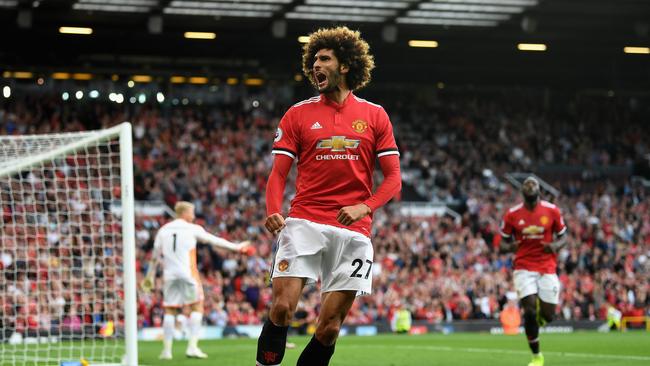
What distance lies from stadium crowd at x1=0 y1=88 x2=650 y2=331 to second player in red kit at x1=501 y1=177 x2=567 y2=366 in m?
11.7

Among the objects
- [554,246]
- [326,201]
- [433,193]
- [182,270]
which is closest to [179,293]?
[182,270]

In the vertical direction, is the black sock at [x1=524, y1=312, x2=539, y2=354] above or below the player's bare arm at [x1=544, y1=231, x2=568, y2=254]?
below

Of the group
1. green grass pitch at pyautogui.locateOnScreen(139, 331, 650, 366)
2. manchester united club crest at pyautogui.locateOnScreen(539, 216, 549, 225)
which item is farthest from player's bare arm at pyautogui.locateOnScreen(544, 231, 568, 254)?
green grass pitch at pyautogui.locateOnScreen(139, 331, 650, 366)

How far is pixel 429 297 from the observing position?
97.8 ft

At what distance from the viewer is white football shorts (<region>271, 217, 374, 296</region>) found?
679 cm

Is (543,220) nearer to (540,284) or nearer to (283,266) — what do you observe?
(540,284)

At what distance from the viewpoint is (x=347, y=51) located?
23.6 ft

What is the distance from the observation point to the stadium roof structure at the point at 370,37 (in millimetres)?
31797

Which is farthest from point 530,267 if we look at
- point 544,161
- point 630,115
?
point 630,115

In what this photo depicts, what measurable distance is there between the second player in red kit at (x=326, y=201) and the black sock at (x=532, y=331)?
19.6ft

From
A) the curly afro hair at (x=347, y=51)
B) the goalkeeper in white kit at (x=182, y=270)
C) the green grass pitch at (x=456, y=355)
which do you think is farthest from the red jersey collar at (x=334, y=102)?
the goalkeeper in white kit at (x=182, y=270)

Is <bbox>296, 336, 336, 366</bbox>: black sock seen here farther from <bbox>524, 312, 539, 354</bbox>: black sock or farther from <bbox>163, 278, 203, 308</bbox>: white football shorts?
<bbox>163, 278, 203, 308</bbox>: white football shorts

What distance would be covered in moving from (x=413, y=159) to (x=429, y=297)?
33.7 feet

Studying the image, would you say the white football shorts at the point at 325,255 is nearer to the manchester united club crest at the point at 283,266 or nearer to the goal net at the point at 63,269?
the manchester united club crest at the point at 283,266
